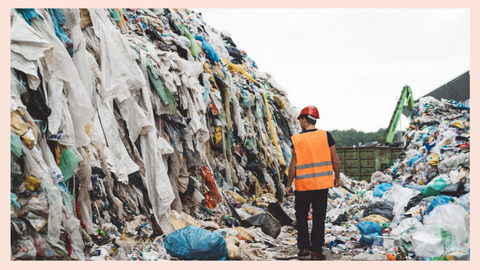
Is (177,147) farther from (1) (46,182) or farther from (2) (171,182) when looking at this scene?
(1) (46,182)

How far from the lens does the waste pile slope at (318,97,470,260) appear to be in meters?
3.57

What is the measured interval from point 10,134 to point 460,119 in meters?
8.20

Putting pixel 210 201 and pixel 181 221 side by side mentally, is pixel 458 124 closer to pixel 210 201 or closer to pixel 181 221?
pixel 210 201

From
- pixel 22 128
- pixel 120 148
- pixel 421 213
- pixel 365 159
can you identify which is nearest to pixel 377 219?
pixel 421 213

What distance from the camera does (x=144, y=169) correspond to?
442cm

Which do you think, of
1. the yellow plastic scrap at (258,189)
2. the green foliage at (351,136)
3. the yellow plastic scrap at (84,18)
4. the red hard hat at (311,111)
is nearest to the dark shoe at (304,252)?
the red hard hat at (311,111)

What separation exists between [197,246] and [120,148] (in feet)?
4.39

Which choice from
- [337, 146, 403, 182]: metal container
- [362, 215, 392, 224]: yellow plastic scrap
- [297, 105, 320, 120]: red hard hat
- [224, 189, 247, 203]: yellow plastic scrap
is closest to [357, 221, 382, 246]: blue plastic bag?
[362, 215, 392, 224]: yellow plastic scrap

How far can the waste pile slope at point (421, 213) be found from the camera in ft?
11.7

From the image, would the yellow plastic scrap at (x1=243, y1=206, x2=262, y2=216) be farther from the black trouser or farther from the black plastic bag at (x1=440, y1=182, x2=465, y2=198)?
the black plastic bag at (x1=440, y1=182, x2=465, y2=198)

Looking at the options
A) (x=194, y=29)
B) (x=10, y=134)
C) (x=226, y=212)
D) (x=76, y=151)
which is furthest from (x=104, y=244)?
(x=194, y=29)

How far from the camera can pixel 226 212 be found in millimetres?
5695

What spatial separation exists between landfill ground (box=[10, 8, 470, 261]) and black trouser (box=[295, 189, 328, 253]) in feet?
0.95

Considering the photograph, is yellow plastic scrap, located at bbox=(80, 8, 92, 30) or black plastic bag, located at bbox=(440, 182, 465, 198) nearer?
yellow plastic scrap, located at bbox=(80, 8, 92, 30)
